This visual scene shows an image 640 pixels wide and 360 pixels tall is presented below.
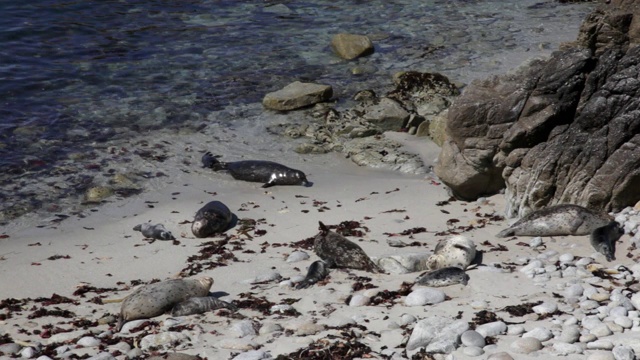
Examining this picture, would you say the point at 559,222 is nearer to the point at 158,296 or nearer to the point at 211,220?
the point at 211,220

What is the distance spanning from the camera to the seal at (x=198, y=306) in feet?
23.9

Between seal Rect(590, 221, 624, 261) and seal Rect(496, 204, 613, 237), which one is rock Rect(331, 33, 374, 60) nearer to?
seal Rect(496, 204, 613, 237)

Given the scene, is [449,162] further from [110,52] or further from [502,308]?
[110,52]

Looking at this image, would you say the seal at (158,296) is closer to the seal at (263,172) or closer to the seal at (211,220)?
the seal at (211,220)

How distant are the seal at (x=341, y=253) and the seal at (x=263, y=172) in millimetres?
2527

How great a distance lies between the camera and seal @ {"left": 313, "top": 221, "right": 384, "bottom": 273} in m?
8.04

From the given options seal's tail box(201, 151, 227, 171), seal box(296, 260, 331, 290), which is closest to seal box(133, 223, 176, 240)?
seal box(296, 260, 331, 290)

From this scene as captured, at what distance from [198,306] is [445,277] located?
7.04 ft

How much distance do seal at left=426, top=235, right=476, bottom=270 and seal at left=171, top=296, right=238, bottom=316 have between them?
6.24 ft

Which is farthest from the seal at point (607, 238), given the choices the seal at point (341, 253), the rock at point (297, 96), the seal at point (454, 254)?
the rock at point (297, 96)

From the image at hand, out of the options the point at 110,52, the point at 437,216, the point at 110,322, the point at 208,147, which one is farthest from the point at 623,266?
the point at 110,52

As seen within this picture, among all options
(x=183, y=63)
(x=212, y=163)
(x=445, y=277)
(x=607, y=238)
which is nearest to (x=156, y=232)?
(x=212, y=163)

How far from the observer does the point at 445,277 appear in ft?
24.0

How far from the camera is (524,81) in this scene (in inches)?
376
